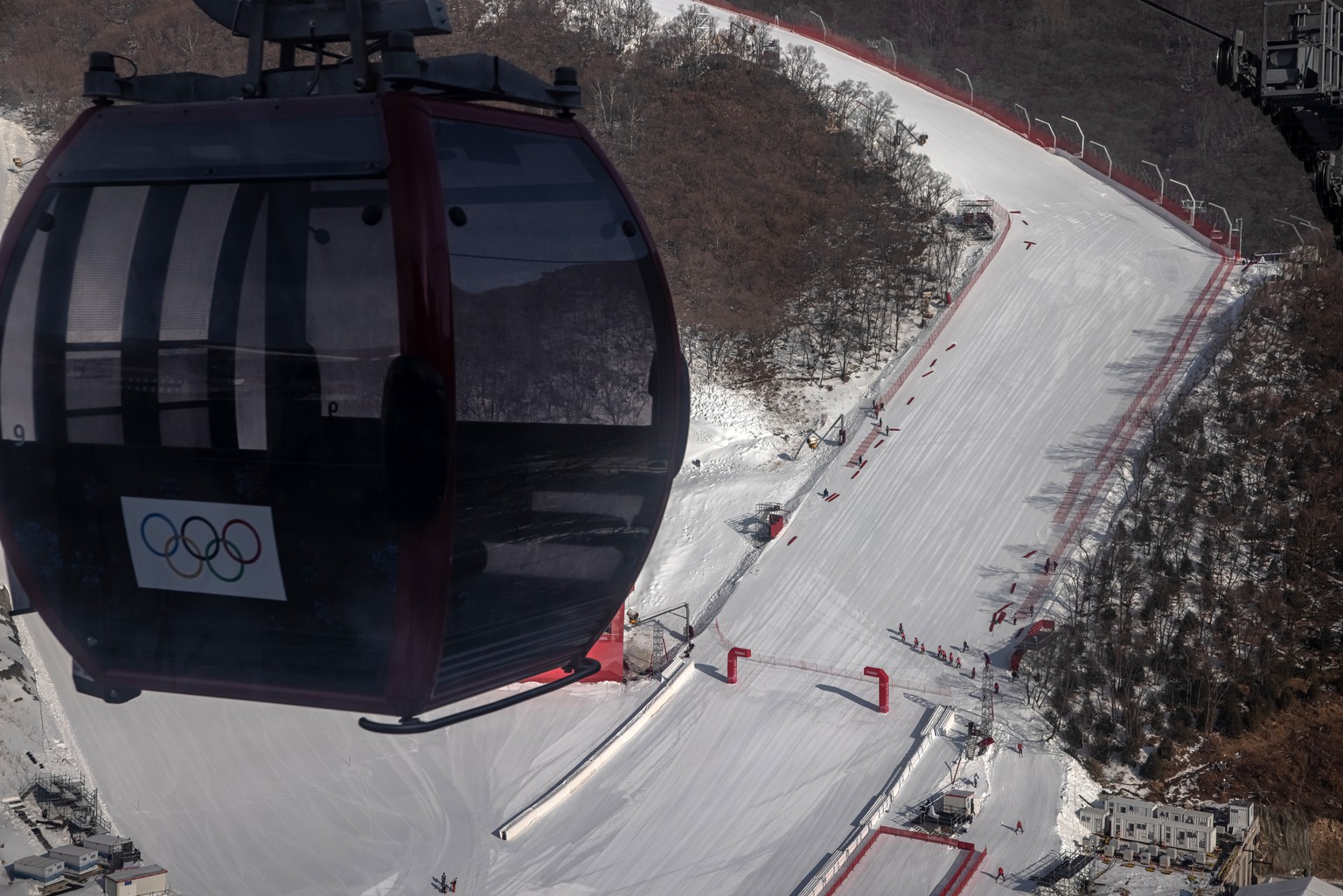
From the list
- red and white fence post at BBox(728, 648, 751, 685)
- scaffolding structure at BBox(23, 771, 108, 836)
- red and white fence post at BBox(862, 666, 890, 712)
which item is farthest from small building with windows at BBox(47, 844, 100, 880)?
red and white fence post at BBox(862, 666, 890, 712)

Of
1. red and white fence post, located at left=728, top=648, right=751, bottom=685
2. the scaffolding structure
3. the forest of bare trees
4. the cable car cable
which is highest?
the cable car cable

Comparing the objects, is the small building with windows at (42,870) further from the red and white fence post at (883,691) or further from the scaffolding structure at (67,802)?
the red and white fence post at (883,691)

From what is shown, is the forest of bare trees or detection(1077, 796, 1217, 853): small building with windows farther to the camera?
the forest of bare trees

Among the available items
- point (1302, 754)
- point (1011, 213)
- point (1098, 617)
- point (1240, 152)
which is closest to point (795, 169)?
point (1011, 213)

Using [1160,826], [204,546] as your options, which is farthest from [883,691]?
[204,546]

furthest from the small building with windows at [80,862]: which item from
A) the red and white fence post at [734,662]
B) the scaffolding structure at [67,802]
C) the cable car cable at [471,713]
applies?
the cable car cable at [471,713]

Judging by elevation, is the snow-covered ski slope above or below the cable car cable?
below

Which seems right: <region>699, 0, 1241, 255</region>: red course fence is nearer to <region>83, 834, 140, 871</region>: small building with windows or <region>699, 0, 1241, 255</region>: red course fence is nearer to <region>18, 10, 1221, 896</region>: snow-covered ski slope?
→ <region>18, 10, 1221, 896</region>: snow-covered ski slope

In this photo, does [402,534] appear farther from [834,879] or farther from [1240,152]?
[1240,152]
